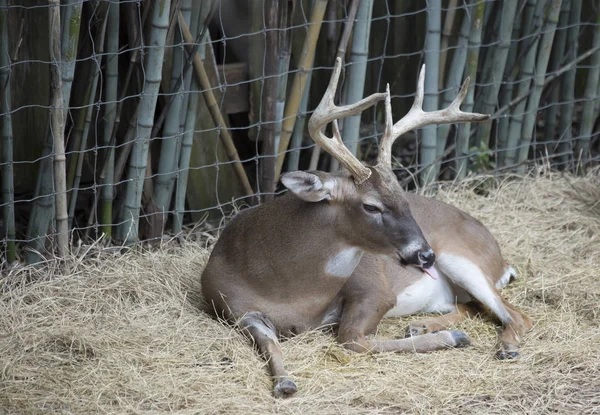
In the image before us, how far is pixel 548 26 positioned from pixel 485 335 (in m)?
2.65

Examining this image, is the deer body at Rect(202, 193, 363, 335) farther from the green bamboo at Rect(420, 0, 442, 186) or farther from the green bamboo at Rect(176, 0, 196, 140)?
the green bamboo at Rect(420, 0, 442, 186)

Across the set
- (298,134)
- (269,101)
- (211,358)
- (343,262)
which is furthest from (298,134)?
(211,358)

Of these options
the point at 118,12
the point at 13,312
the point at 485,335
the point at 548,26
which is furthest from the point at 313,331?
the point at 548,26

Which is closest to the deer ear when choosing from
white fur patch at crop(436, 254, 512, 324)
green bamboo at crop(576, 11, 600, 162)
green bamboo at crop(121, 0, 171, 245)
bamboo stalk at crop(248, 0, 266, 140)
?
white fur patch at crop(436, 254, 512, 324)

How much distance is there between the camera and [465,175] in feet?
22.0

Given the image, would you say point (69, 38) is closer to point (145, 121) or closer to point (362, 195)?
point (145, 121)

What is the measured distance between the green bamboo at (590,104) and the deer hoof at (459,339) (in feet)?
8.94

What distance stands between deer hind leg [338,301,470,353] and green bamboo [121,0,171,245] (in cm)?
144

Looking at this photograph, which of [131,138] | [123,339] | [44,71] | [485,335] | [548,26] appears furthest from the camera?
[548,26]

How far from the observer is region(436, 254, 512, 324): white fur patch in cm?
486

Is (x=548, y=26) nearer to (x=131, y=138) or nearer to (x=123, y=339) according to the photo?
(x=131, y=138)

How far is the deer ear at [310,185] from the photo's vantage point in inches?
167

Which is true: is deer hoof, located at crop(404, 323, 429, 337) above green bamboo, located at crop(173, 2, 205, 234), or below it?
below

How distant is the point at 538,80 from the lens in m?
6.64
